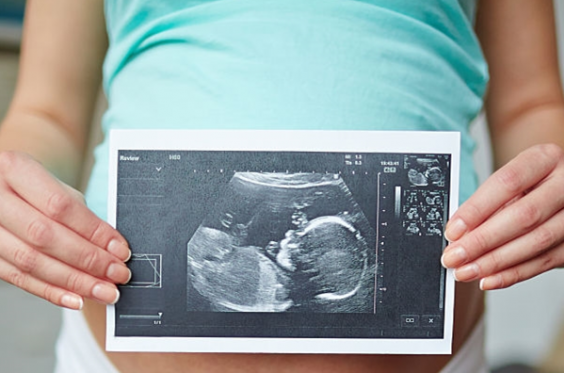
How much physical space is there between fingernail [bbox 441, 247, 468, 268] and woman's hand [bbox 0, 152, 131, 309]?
35cm

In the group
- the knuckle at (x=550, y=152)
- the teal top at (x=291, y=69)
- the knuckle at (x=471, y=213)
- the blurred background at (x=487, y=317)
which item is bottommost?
the blurred background at (x=487, y=317)

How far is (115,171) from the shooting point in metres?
0.68

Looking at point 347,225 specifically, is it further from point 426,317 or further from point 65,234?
point 65,234

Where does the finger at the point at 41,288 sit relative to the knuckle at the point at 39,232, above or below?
below

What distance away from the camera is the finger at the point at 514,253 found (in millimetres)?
658

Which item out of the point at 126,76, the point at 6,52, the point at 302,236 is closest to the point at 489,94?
the point at 302,236

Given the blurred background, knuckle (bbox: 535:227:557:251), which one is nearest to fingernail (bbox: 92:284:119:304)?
knuckle (bbox: 535:227:557:251)

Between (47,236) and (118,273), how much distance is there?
8cm

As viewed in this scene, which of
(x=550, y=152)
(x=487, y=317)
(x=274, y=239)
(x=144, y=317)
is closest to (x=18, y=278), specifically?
(x=144, y=317)

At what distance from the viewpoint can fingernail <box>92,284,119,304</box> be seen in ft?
2.15

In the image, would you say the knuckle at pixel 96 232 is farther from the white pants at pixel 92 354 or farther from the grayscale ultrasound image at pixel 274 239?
the white pants at pixel 92 354

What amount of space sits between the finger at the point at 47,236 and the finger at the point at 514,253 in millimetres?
386

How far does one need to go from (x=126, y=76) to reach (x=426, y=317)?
0.46 metres

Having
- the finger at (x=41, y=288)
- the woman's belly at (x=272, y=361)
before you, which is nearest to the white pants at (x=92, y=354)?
the woman's belly at (x=272, y=361)
